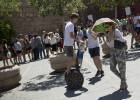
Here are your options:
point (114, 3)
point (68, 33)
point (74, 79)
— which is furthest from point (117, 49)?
point (114, 3)

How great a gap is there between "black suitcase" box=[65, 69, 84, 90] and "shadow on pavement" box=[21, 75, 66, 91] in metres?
1.70

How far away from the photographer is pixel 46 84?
15.2 m

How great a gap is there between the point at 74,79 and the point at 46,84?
2.84 m

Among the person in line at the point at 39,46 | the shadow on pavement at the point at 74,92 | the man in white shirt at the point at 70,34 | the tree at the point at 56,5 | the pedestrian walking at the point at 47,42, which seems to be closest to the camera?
the shadow on pavement at the point at 74,92

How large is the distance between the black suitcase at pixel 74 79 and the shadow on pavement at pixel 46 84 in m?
1.70

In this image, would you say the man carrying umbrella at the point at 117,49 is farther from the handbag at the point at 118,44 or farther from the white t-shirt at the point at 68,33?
the white t-shirt at the point at 68,33

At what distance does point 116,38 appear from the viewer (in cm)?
1121

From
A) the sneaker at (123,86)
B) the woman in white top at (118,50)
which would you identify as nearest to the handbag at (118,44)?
the woman in white top at (118,50)

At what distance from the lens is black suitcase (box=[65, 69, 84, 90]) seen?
12.5m

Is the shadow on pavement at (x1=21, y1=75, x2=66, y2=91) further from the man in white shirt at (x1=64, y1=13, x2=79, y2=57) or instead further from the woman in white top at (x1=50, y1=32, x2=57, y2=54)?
the woman in white top at (x1=50, y1=32, x2=57, y2=54)

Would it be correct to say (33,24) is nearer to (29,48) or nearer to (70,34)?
(29,48)

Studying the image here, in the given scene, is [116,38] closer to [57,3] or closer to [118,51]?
[118,51]

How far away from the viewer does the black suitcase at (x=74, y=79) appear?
1254 cm

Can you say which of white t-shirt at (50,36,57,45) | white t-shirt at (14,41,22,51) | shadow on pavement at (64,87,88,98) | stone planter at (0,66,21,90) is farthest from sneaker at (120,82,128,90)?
white t-shirt at (50,36,57,45)
